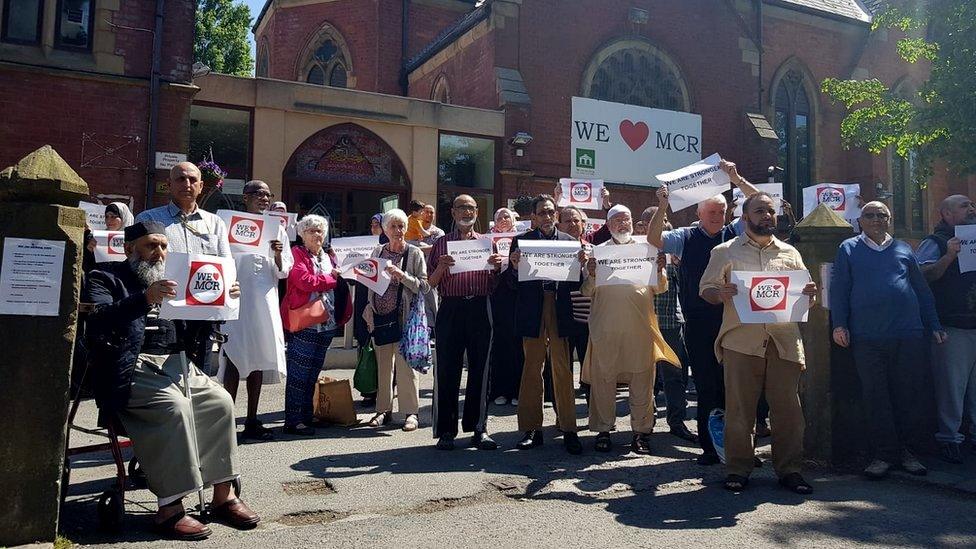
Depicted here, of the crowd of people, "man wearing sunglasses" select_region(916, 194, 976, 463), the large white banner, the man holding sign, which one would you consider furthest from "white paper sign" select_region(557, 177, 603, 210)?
the large white banner

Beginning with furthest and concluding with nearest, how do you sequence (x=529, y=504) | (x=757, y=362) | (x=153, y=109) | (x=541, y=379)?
1. (x=153, y=109)
2. (x=541, y=379)
3. (x=757, y=362)
4. (x=529, y=504)

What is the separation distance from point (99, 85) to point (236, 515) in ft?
39.0

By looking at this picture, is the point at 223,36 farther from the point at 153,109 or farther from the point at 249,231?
the point at 249,231

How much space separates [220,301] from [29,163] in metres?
1.22

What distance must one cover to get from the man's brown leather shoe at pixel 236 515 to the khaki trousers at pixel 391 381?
9.35 ft

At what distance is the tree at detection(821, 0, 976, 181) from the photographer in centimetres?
1210

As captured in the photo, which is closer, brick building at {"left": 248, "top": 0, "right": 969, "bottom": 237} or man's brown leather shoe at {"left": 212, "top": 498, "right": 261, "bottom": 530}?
man's brown leather shoe at {"left": 212, "top": 498, "right": 261, "bottom": 530}

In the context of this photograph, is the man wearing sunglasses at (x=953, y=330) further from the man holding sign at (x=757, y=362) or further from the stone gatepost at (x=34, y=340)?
the stone gatepost at (x=34, y=340)

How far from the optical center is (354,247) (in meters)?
7.08

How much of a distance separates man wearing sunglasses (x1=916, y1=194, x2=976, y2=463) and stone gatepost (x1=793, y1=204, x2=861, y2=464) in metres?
0.95

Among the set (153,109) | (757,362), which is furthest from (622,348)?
(153,109)

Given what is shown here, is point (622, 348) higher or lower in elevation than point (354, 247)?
lower

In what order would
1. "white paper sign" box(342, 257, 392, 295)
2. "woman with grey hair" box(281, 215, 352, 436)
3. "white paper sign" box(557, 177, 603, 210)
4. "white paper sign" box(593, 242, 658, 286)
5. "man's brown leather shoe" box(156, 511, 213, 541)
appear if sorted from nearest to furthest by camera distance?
"man's brown leather shoe" box(156, 511, 213, 541), "white paper sign" box(593, 242, 658, 286), "woman with grey hair" box(281, 215, 352, 436), "white paper sign" box(342, 257, 392, 295), "white paper sign" box(557, 177, 603, 210)

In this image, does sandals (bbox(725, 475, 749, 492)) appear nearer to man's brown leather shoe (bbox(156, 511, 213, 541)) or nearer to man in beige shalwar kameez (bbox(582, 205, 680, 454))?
man in beige shalwar kameez (bbox(582, 205, 680, 454))
